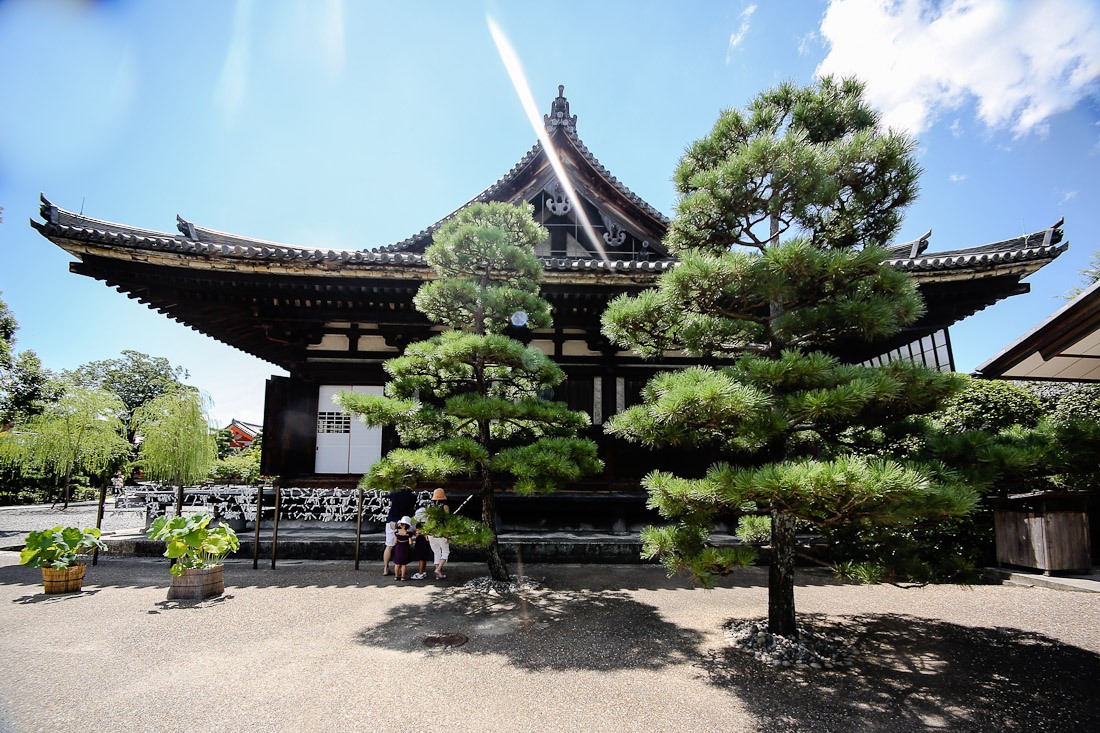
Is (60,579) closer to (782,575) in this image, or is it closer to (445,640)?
(445,640)

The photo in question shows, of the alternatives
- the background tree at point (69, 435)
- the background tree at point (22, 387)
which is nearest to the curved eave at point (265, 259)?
the background tree at point (69, 435)

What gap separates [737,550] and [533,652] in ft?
6.78

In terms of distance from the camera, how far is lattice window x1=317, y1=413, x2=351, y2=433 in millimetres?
9867

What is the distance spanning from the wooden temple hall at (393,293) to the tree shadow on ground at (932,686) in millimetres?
5095

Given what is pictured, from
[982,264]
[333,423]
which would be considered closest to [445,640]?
[333,423]

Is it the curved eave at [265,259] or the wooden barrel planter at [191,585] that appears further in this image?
the curved eave at [265,259]

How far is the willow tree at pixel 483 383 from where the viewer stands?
5742 mm

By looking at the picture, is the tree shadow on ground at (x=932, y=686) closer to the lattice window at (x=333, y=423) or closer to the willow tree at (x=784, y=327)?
the willow tree at (x=784, y=327)

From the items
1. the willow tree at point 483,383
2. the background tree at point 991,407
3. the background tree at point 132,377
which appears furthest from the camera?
the background tree at point 132,377

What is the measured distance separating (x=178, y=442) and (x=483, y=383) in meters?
17.0

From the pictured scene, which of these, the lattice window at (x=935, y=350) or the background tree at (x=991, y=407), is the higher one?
the lattice window at (x=935, y=350)

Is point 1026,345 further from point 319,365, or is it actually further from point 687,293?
point 319,365

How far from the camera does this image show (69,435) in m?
17.6

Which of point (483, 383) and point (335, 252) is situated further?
point (335, 252)
